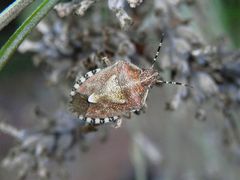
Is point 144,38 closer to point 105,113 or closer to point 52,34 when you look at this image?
point 52,34

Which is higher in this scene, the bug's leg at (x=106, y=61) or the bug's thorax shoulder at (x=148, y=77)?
the bug's leg at (x=106, y=61)

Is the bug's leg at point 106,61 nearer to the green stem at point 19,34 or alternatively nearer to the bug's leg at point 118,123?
the bug's leg at point 118,123

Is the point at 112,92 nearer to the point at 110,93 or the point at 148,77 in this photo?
the point at 110,93

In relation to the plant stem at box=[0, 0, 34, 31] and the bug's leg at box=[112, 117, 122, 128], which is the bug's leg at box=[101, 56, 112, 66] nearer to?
the bug's leg at box=[112, 117, 122, 128]

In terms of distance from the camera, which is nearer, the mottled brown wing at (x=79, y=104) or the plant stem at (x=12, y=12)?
the plant stem at (x=12, y=12)

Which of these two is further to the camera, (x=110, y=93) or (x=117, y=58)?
(x=117, y=58)

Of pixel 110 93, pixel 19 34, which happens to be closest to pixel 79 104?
pixel 110 93

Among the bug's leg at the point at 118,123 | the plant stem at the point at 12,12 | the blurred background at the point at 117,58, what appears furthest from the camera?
the blurred background at the point at 117,58

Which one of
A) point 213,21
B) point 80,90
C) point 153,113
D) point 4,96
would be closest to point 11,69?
point 4,96

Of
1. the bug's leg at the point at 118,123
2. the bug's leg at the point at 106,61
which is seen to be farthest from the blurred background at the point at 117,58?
the bug's leg at the point at 118,123
